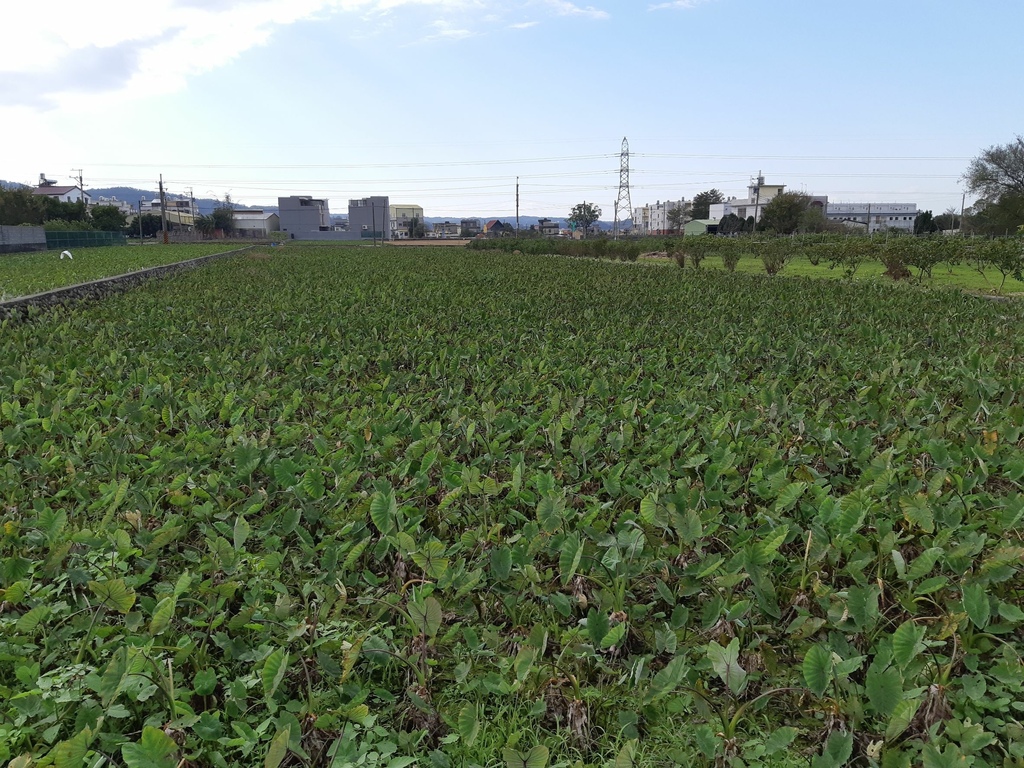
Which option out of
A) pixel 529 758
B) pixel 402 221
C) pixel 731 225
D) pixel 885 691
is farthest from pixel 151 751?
pixel 402 221

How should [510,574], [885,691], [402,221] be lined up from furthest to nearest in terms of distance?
1. [402,221]
2. [510,574]
3. [885,691]

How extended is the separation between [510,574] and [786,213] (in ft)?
228

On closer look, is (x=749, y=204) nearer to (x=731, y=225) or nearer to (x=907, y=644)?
(x=731, y=225)

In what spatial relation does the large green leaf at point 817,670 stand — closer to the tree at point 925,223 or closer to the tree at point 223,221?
the tree at point 925,223

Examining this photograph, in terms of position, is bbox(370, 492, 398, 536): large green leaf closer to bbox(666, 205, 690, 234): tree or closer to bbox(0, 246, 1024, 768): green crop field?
bbox(0, 246, 1024, 768): green crop field

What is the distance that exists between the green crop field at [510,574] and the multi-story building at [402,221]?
104 meters

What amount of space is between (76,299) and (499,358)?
832 centimetres

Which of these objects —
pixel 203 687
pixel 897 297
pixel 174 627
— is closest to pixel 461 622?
pixel 203 687

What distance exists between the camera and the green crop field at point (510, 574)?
1.78m

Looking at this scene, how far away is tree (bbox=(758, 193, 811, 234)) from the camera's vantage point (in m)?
63.8

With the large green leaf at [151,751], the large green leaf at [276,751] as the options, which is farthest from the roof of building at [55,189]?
the large green leaf at [276,751]

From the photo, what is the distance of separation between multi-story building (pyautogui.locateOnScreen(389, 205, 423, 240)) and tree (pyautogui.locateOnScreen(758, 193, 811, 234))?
58.7 metres

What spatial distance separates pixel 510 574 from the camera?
2506 mm

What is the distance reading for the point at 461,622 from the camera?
2.29 metres
